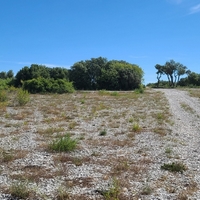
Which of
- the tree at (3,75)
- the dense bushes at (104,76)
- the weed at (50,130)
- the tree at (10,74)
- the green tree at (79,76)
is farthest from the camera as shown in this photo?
the tree at (3,75)

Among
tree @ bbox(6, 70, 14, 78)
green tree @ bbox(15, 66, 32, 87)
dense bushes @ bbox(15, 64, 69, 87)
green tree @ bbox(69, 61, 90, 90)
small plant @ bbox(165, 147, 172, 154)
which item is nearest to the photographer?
small plant @ bbox(165, 147, 172, 154)

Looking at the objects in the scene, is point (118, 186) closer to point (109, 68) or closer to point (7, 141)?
point (7, 141)

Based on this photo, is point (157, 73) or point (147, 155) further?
point (157, 73)

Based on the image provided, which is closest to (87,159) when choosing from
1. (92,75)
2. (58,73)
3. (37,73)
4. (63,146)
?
(63,146)

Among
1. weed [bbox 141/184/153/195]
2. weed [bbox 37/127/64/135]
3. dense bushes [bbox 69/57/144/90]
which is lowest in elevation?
weed [bbox 141/184/153/195]

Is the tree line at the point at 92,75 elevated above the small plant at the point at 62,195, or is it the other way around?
the tree line at the point at 92,75

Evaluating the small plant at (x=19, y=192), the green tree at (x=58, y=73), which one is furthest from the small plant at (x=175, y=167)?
the green tree at (x=58, y=73)

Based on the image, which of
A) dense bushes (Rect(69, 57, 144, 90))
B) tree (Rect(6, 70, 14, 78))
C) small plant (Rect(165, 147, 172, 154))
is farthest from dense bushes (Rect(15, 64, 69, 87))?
small plant (Rect(165, 147, 172, 154))

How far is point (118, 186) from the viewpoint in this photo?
6484 mm

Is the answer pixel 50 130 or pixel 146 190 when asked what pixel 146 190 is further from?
pixel 50 130

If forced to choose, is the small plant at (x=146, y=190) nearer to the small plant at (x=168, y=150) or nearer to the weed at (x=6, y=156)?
the small plant at (x=168, y=150)

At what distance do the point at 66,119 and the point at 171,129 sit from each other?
23.9 ft

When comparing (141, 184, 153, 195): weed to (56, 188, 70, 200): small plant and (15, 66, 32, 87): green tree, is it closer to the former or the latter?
(56, 188, 70, 200): small plant

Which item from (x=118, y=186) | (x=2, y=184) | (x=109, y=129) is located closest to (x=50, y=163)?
(x=2, y=184)
